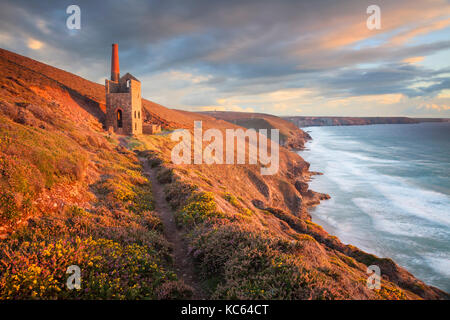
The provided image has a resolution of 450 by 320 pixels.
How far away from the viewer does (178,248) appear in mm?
8867

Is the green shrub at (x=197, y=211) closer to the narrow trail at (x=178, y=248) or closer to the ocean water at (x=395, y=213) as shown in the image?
the narrow trail at (x=178, y=248)

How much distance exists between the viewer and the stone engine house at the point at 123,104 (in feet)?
117

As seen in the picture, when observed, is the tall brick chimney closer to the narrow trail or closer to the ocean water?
the narrow trail

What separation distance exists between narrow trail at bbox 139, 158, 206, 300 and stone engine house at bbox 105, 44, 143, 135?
78.7 feet

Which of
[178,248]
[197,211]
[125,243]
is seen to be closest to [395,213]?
[197,211]

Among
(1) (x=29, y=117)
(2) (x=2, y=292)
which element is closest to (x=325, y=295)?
(2) (x=2, y=292)

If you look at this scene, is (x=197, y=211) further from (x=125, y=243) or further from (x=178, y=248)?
(x=125, y=243)

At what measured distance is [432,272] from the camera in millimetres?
20344

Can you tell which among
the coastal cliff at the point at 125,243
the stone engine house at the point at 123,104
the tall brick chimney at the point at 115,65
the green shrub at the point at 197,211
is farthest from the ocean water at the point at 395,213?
the tall brick chimney at the point at 115,65

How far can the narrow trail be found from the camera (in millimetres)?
6665

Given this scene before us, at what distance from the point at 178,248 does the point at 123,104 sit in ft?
107
